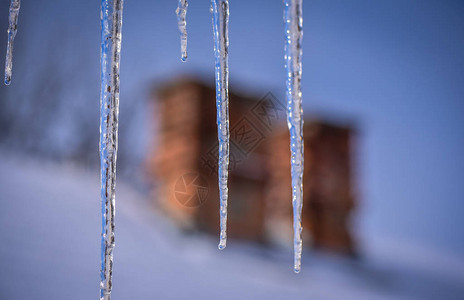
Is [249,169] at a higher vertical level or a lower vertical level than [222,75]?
lower

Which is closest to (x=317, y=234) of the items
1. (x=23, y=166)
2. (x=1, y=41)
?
(x=23, y=166)

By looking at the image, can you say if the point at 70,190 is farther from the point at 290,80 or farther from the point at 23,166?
the point at 290,80

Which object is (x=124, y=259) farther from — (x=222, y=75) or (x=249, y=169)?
(x=249, y=169)

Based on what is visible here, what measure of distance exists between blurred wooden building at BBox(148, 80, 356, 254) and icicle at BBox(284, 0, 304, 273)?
7.50m

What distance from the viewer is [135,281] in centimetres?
464

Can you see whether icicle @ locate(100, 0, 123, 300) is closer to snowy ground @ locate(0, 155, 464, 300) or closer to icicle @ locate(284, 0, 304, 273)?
icicle @ locate(284, 0, 304, 273)

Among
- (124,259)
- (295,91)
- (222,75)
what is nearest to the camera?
(295,91)

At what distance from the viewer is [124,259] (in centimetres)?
521

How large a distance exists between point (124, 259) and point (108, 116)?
437 centimetres

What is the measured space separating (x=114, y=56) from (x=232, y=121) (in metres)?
8.90

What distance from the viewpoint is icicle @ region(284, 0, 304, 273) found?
123 cm

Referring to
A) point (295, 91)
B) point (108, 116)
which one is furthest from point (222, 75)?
point (108, 116)

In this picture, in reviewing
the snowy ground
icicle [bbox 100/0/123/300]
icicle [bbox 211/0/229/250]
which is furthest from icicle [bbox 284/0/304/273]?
the snowy ground

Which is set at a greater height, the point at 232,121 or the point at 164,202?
the point at 232,121
